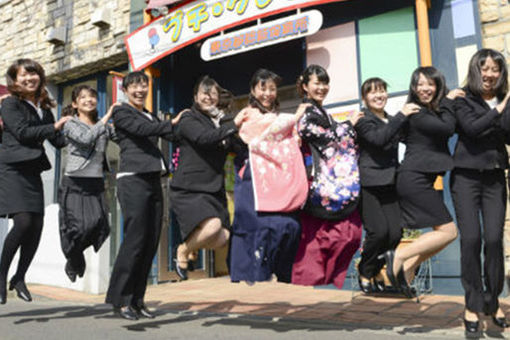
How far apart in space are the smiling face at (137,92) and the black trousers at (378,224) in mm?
2087

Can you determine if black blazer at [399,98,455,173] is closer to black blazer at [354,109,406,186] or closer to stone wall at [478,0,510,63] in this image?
black blazer at [354,109,406,186]

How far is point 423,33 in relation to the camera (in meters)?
5.83

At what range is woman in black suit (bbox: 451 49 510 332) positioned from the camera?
3.31 metres

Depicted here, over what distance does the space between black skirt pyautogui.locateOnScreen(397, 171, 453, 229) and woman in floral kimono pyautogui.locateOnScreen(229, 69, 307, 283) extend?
0.75 metres

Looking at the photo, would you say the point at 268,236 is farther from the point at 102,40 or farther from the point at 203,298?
the point at 102,40

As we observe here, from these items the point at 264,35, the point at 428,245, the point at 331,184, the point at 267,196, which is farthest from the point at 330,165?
the point at 264,35

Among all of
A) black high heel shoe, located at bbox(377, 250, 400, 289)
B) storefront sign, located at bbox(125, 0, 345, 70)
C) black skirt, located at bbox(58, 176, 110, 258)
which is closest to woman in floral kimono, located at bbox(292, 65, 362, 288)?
black high heel shoe, located at bbox(377, 250, 400, 289)

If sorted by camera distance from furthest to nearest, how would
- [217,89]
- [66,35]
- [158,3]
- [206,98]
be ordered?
[66,35] < [158,3] < [217,89] < [206,98]

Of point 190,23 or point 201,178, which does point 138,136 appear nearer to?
point 201,178

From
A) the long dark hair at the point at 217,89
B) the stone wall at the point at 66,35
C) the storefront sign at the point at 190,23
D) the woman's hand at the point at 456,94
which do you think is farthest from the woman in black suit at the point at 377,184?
the stone wall at the point at 66,35

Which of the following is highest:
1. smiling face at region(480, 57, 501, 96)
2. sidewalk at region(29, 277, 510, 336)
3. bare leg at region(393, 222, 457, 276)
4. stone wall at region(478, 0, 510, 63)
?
stone wall at region(478, 0, 510, 63)

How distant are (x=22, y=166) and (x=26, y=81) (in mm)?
738

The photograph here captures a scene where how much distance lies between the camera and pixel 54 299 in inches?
241

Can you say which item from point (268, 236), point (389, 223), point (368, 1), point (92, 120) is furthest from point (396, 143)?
point (368, 1)
